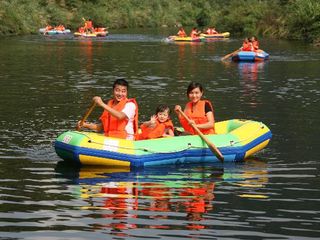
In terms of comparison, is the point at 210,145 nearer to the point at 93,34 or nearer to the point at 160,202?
the point at 160,202

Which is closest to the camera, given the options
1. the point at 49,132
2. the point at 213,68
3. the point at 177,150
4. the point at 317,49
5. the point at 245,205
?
the point at 245,205

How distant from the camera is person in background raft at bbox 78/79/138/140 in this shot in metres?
11.3

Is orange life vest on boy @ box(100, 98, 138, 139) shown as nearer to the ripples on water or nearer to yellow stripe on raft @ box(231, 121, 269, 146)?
the ripples on water

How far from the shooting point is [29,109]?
17125 mm

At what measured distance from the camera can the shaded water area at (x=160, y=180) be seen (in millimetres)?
8016

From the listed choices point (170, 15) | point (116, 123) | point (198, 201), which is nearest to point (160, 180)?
point (198, 201)

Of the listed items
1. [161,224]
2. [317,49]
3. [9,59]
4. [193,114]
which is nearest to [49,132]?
[193,114]

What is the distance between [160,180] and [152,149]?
88 centimetres

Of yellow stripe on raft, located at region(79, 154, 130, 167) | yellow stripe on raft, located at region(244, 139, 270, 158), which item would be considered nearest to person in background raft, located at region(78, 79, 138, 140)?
yellow stripe on raft, located at region(79, 154, 130, 167)

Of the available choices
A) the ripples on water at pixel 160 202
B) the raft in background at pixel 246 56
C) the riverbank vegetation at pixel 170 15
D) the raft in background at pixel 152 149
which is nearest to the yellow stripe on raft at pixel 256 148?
the raft in background at pixel 152 149

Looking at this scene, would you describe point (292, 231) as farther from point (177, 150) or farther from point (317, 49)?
point (317, 49)

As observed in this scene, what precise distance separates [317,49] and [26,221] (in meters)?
33.7

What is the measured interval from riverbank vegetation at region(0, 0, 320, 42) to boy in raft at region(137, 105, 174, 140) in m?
34.7

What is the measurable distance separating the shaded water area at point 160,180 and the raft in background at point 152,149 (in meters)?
0.17
